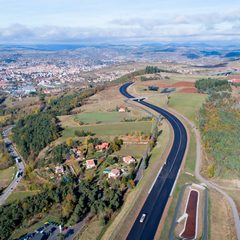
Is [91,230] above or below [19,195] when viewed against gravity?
above

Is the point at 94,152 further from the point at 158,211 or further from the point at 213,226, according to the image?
the point at 213,226

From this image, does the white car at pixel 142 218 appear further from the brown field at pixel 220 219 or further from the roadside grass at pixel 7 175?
the roadside grass at pixel 7 175

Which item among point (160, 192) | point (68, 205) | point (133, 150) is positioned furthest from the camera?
point (133, 150)

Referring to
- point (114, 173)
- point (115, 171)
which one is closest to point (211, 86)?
point (115, 171)

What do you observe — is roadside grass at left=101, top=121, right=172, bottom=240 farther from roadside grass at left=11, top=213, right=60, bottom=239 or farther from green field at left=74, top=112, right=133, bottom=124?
green field at left=74, top=112, right=133, bottom=124

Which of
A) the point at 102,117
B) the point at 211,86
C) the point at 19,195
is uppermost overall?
the point at 211,86

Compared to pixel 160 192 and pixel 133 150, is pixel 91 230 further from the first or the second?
pixel 133 150
